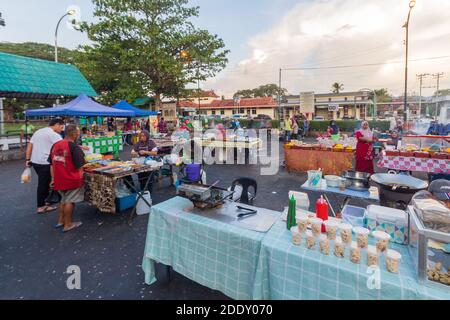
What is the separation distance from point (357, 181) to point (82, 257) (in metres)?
3.87

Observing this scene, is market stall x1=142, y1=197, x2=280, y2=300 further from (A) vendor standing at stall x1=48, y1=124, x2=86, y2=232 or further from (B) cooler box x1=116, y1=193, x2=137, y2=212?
(B) cooler box x1=116, y1=193, x2=137, y2=212

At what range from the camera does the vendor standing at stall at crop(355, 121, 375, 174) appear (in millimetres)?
6177

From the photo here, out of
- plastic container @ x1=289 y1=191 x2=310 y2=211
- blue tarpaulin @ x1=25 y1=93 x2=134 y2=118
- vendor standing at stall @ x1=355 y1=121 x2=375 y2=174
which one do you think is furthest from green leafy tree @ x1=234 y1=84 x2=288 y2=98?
plastic container @ x1=289 y1=191 x2=310 y2=211

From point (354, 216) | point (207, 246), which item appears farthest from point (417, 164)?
point (207, 246)

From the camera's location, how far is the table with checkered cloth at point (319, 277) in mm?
1388

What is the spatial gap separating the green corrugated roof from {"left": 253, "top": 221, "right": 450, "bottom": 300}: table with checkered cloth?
475 inches

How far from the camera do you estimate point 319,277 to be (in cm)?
159

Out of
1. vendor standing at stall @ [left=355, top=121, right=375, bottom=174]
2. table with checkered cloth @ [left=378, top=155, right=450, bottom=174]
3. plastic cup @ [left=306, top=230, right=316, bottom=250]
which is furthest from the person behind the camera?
vendor standing at stall @ [left=355, top=121, right=375, bottom=174]

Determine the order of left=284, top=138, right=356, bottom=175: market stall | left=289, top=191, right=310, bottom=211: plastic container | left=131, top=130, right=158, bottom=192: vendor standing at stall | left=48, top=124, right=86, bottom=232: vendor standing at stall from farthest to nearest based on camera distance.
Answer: left=284, top=138, right=356, bottom=175: market stall → left=131, top=130, right=158, bottom=192: vendor standing at stall → left=48, top=124, right=86, bottom=232: vendor standing at stall → left=289, top=191, right=310, bottom=211: plastic container

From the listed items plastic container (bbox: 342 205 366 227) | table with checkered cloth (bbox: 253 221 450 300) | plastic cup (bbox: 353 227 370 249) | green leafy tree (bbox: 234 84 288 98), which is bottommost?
table with checkered cloth (bbox: 253 221 450 300)

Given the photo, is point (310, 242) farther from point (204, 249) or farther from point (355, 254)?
point (204, 249)

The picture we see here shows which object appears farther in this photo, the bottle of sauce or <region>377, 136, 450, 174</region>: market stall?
<region>377, 136, 450, 174</region>: market stall

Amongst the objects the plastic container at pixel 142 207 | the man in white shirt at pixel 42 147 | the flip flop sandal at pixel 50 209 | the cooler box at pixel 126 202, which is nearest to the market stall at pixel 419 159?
the plastic container at pixel 142 207
